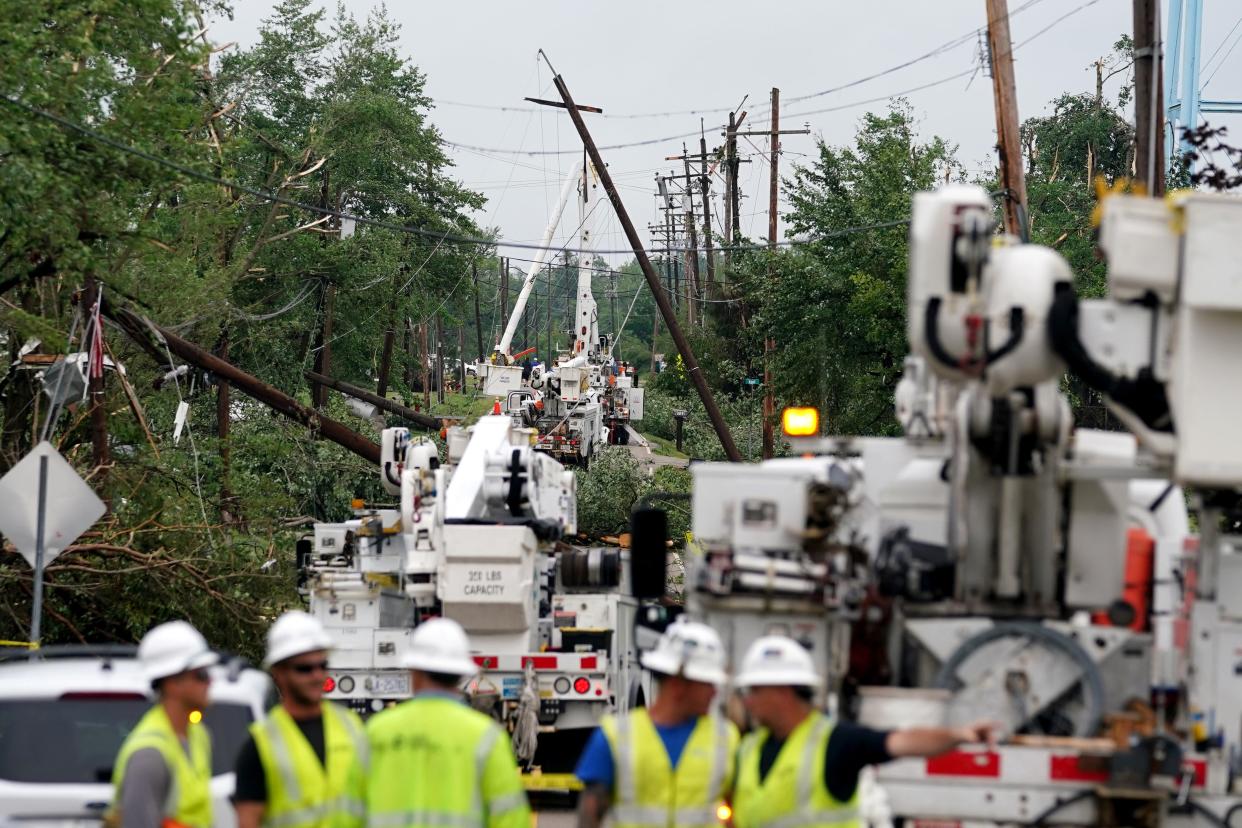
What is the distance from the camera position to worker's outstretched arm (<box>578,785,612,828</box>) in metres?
6.13

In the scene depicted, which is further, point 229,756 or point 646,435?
point 646,435

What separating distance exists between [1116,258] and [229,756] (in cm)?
414

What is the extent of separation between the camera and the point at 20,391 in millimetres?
19359

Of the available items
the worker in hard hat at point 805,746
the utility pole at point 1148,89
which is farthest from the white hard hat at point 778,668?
the utility pole at point 1148,89

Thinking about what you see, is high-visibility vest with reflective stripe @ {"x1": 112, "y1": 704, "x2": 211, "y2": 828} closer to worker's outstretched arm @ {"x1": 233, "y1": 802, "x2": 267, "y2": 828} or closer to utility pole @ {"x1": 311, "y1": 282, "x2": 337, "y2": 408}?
worker's outstretched arm @ {"x1": 233, "y1": 802, "x2": 267, "y2": 828}

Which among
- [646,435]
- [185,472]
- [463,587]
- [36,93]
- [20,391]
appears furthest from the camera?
[646,435]

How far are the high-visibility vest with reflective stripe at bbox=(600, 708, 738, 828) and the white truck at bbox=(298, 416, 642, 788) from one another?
27.9ft

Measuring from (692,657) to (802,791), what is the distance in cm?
53

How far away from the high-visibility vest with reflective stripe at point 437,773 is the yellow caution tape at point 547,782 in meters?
8.65

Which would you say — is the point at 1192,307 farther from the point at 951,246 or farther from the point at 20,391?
the point at 20,391

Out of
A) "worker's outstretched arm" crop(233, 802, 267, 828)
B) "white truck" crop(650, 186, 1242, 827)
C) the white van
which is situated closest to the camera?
"worker's outstretched arm" crop(233, 802, 267, 828)

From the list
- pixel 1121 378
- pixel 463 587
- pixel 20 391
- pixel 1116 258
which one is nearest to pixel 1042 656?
pixel 1121 378

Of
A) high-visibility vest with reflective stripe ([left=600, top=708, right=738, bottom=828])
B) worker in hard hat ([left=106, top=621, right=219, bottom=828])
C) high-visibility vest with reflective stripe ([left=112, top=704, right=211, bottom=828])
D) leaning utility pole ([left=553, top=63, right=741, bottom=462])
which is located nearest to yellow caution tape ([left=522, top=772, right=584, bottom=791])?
high-visibility vest with reflective stripe ([left=112, top=704, right=211, bottom=828])

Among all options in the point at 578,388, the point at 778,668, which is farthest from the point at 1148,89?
the point at 578,388
